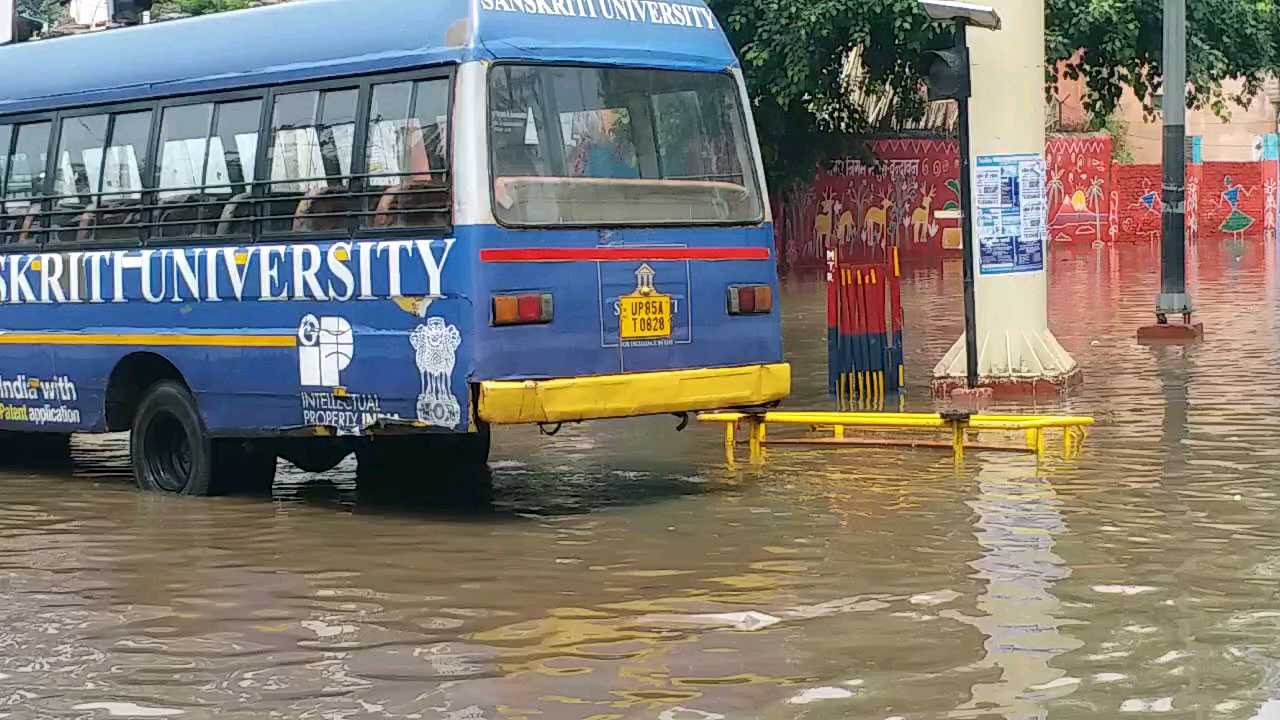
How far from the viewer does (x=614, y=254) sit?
1114cm

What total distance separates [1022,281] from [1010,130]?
118cm

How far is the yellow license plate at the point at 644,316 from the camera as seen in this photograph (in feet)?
36.7

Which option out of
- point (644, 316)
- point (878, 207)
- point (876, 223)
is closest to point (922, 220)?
point (878, 207)

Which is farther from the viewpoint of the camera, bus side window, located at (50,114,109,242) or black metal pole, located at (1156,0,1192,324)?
black metal pole, located at (1156,0,1192,324)

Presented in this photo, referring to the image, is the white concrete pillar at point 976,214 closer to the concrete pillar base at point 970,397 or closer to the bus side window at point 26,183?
the concrete pillar base at point 970,397

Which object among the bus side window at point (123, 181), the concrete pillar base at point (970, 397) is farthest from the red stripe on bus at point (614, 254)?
the concrete pillar base at point (970, 397)

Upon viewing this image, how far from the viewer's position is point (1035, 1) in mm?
16672

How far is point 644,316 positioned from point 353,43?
2088 millimetres

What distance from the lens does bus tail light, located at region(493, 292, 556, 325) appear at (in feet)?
35.0

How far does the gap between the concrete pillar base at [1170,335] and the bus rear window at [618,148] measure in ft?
34.8

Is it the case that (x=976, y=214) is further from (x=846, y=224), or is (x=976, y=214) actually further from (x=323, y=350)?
(x=846, y=224)

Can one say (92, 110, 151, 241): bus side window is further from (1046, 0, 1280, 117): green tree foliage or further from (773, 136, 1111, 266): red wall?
(773, 136, 1111, 266): red wall

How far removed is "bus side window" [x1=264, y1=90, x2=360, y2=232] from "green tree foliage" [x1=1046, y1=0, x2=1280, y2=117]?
1441 centimetres

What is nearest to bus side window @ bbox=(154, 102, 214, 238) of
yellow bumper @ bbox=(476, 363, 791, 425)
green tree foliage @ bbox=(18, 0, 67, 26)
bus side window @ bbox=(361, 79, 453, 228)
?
bus side window @ bbox=(361, 79, 453, 228)
